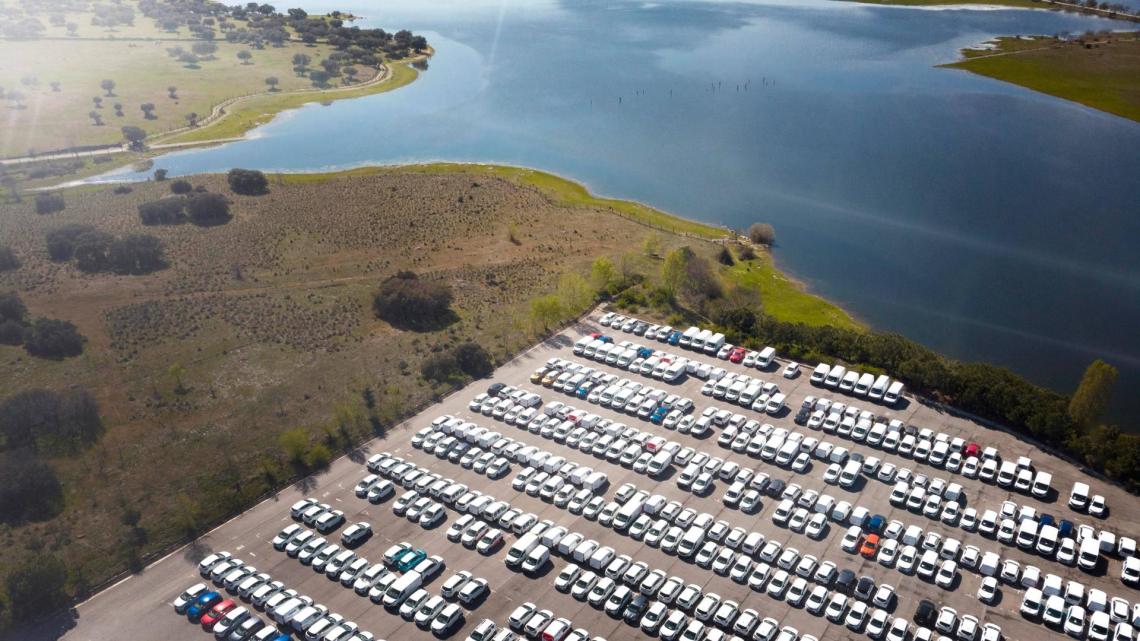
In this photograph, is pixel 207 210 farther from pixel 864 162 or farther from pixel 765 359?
pixel 864 162

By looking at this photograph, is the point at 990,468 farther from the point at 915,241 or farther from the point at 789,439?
the point at 915,241

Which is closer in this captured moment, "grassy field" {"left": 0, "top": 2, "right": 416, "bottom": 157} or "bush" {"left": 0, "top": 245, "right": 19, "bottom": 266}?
"bush" {"left": 0, "top": 245, "right": 19, "bottom": 266}

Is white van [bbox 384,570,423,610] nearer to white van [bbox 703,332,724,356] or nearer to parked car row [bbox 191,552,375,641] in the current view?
parked car row [bbox 191,552,375,641]

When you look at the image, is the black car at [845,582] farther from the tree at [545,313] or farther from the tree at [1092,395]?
the tree at [545,313]

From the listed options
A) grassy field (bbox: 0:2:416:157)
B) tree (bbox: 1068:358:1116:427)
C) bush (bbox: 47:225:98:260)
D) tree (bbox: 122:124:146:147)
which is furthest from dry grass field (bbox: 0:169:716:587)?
tree (bbox: 1068:358:1116:427)

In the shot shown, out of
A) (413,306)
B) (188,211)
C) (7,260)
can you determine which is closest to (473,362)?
(413,306)

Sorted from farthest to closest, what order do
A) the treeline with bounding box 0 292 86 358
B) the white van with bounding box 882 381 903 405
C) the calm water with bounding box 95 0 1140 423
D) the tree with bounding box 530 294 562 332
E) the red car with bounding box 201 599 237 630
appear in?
the calm water with bounding box 95 0 1140 423 < the tree with bounding box 530 294 562 332 < the treeline with bounding box 0 292 86 358 < the white van with bounding box 882 381 903 405 < the red car with bounding box 201 599 237 630

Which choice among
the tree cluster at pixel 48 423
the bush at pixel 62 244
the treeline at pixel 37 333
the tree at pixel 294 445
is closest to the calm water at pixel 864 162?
the bush at pixel 62 244
